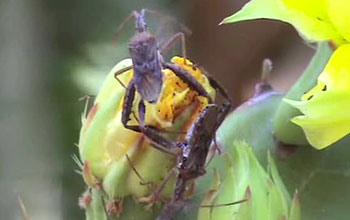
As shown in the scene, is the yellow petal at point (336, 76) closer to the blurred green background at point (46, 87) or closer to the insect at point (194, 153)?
the insect at point (194, 153)

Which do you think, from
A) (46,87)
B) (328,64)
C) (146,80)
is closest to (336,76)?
(328,64)

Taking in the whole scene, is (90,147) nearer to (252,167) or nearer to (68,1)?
(252,167)

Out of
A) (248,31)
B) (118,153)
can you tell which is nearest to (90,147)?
(118,153)

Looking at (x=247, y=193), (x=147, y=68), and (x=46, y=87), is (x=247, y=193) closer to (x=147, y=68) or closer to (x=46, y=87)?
(x=147, y=68)

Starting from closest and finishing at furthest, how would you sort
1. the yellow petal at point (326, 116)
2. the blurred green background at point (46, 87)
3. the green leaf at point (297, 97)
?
the yellow petal at point (326, 116), the green leaf at point (297, 97), the blurred green background at point (46, 87)

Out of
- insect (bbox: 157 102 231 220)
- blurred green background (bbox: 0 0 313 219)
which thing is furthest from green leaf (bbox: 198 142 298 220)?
blurred green background (bbox: 0 0 313 219)

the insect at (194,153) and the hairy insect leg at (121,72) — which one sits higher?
the hairy insect leg at (121,72)

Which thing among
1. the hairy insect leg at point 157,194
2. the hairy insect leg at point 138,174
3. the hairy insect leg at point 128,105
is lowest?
the hairy insect leg at point 157,194

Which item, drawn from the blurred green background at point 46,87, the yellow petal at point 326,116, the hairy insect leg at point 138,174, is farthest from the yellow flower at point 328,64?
the blurred green background at point 46,87
